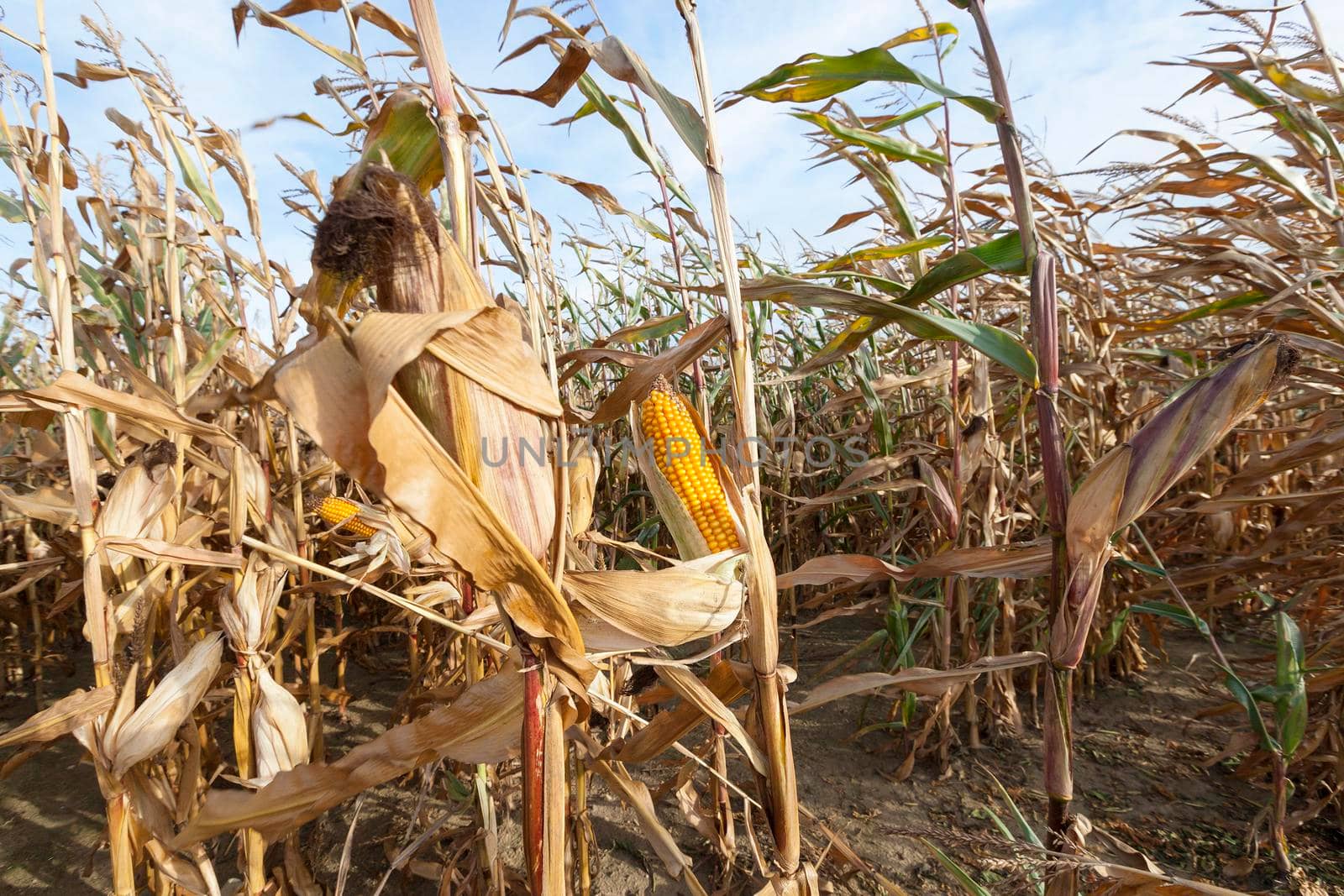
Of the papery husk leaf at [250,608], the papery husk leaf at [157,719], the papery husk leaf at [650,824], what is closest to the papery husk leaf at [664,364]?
the papery husk leaf at [650,824]

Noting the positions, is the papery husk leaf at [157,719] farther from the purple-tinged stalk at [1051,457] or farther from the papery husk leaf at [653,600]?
the purple-tinged stalk at [1051,457]

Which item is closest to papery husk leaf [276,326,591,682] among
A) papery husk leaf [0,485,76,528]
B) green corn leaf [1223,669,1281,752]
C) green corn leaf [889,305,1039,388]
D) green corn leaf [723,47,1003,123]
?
green corn leaf [889,305,1039,388]

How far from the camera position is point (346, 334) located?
0.77m

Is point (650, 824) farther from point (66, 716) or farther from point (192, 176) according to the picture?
point (192, 176)

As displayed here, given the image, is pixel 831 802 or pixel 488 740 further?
pixel 831 802

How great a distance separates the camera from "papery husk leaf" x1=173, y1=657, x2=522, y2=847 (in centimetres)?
102

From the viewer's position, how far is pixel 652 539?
3.70 m

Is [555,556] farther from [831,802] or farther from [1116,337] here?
[1116,337]

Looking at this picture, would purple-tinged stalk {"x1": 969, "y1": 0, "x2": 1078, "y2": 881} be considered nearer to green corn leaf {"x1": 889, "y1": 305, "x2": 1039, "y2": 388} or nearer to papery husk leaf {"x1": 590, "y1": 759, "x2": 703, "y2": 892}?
green corn leaf {"x1": 889, "y1": 305, "x2": 1039, "y2": 388}

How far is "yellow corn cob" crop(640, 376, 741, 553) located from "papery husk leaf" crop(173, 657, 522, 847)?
0.55m

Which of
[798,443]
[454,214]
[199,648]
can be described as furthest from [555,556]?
[798,443]

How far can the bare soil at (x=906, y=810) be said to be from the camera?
6.96ft

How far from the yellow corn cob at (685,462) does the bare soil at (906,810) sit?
119 centimetres

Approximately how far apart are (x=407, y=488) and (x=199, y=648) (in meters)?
1.37
